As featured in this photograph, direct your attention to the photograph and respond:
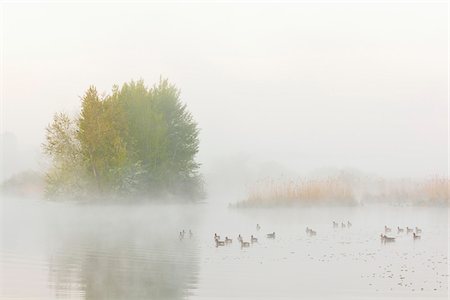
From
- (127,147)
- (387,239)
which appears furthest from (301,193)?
(387,239)

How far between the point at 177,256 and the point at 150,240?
672 cm

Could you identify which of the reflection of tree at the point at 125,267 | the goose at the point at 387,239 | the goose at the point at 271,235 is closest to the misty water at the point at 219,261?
the reflection of tree at the point at 125,267

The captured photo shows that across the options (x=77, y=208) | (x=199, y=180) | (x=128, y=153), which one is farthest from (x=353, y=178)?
(x=77, y=208)

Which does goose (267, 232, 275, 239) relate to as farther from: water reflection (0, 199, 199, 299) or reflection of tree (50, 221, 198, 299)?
reflection of tree (50, 221, 198, 299)

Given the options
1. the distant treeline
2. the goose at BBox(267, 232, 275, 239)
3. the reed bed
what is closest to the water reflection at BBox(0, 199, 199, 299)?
the goose at BBox(267, 232, 275, 239)

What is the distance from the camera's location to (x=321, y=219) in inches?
1863

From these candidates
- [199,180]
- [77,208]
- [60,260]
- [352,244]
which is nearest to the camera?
[60,260]

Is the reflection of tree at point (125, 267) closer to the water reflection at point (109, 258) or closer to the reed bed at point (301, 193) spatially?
the water reflection at point (109, 258)

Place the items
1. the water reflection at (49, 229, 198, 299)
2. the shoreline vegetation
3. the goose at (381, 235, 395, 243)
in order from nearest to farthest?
1. the water reflection at (49, 229, 198, 299)
2. the goose at (381, 235, 395, 243)
3. the shoreline vegetation

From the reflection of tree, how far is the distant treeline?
31719 mm

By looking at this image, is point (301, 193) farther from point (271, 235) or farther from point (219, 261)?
point (219, 261)

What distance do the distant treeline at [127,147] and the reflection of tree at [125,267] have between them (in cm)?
3172

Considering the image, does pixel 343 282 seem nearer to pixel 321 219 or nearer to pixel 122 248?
pixel 122 248

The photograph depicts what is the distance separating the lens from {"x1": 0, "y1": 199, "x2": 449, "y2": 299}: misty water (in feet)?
60.4
